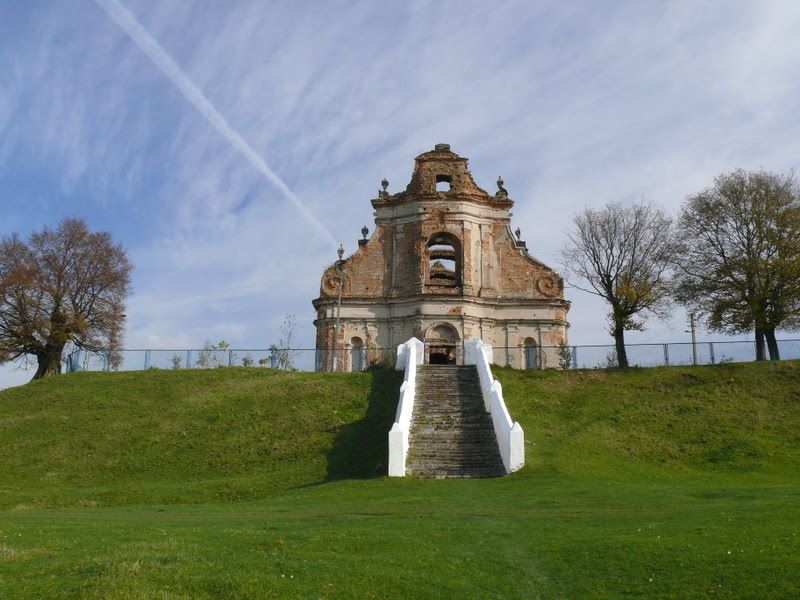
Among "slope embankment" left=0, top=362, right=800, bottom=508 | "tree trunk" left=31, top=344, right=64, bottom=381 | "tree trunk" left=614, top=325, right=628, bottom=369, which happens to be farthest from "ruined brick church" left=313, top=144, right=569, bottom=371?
"tree trunk" left=31, top=344, right=64, bottom=381

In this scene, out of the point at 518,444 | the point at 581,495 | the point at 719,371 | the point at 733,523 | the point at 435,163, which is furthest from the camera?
the point at 435,163

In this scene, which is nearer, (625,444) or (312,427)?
(625,444)

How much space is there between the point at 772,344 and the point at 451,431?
718 inches

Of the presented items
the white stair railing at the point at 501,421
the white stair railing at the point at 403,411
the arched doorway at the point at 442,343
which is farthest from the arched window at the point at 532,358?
the white stair railing at the point at 403,411

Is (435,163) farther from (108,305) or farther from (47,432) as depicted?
(47,432)

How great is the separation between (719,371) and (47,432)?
2598 cm

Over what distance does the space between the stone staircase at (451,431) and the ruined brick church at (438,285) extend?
8.57m

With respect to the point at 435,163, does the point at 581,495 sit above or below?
below

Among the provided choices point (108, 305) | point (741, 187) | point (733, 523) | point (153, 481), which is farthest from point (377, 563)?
point (108, 305)

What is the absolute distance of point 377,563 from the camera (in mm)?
9680

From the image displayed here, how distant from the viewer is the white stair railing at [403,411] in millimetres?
21234

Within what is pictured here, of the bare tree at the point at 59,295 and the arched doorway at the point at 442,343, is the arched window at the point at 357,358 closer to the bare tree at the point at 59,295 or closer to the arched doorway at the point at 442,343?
the arched doorway at the point at 442,343

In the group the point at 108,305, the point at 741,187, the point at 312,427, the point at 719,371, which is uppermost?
the point at 741,187

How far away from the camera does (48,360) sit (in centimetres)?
4153
